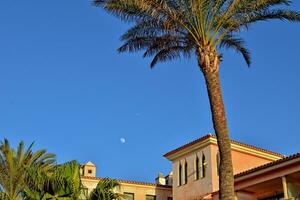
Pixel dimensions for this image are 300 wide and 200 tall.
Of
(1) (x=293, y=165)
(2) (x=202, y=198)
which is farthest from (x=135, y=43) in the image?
(2) (x=202, y=198)

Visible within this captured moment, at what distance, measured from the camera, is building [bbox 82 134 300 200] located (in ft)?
87.5

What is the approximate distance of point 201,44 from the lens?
1830 cm

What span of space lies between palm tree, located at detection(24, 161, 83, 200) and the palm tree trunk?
4725mm

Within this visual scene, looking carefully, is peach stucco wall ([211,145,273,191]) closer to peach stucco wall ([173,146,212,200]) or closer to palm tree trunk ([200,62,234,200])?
peach stucco wall ([173,146,212,200])

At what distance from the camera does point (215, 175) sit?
109ft

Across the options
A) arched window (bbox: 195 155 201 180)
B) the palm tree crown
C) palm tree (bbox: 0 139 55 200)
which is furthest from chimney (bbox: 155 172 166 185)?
the palm tree crown

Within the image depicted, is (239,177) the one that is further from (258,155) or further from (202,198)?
(258,155)

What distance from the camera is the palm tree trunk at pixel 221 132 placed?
16562 mm

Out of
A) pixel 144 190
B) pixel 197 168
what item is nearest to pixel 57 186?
pixel 197 168

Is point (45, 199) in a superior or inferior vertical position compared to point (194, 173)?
inferior

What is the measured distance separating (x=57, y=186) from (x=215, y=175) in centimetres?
1796

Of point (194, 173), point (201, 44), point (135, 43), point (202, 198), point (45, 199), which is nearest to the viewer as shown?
point (45, 199)

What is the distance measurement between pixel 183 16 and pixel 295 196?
12.8 meters

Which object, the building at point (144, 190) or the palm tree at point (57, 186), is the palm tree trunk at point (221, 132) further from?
the building at point (144, 190)
